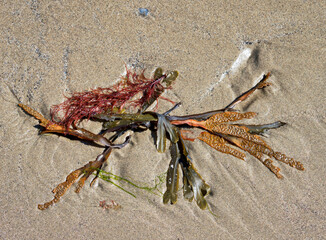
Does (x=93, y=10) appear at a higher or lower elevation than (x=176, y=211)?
higher

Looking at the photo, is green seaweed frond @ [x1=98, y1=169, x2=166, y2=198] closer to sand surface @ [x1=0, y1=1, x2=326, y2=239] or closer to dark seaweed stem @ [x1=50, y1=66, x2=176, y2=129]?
sand surface @ [x1=0, y1=1, x2=326, y2=239]

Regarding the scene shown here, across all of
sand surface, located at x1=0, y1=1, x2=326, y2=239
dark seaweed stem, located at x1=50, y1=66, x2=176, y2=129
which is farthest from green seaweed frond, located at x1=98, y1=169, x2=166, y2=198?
dark seaweed stem, located at x1=50, y1=66, x2=176, y2=129

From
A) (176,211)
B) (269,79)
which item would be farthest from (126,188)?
(269,79)

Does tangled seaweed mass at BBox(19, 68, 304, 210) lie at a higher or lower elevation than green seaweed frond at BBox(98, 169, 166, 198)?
higher

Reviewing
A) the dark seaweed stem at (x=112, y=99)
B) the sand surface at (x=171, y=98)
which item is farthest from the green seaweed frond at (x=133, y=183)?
the dark seaweed stem at (x=112, y=99)

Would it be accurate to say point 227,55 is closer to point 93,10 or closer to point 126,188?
point 93,10

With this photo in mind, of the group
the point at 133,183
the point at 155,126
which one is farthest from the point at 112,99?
the point at 133,183
